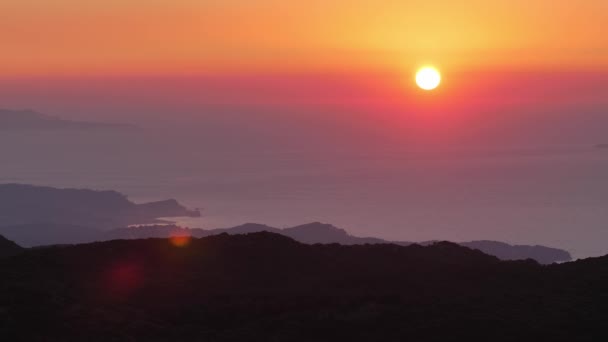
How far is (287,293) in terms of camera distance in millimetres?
30391

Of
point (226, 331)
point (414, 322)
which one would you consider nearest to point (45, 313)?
point (226, 331)

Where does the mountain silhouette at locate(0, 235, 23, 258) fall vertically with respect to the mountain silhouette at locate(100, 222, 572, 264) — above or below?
below

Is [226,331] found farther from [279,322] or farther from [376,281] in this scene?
[376,281]

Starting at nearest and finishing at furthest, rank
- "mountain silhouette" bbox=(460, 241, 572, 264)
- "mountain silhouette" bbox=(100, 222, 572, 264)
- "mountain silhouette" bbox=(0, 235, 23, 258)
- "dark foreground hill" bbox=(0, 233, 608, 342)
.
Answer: "dark foreground hill" bbox=(0, 233, 608, 342)
"mountain silhouette" bbox=(0, 235, 23, 258)
"mountain silhouette" bbox=(460, 241, 572, 264)
"mountain silhouette" bbox=(100, 222, 572, 264)

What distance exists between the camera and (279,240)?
38.5 m

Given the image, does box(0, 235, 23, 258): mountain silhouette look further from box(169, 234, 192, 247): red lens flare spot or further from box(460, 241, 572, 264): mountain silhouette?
box(460, 241, 572, 264): mountain silhouette

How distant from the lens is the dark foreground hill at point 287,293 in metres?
25.8

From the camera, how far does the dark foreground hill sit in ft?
84.6

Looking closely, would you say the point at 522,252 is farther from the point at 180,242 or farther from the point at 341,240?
the point at 180,242

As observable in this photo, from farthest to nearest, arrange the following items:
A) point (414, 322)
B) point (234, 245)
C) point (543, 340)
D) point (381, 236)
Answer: point (381, 236)
point (234, 245)
point (414, 322)
point (543, 340)

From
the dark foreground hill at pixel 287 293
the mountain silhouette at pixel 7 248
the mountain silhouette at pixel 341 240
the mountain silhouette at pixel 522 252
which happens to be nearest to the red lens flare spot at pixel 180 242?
the dark foreground hill at pixel 287 293

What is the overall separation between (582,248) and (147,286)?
123 metres

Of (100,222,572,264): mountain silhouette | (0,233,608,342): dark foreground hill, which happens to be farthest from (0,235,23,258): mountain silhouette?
(100,222,572,264): mountain silhouette

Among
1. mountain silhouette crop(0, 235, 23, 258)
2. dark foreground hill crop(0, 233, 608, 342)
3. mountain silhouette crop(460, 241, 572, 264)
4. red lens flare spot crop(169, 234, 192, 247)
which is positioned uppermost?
mountain silhouette crop(460, 241, 572, 264)
